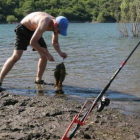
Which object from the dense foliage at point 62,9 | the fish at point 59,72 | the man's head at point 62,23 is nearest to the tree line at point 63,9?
the dense foliage at point 62,9

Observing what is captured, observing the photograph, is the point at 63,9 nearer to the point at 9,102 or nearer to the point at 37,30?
the point at 37,30

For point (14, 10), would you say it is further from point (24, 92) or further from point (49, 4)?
point (24, 92)

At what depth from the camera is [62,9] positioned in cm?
14050

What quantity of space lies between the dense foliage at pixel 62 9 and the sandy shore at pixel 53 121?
11678 cm

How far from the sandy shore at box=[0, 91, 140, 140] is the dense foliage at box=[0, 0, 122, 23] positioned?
116779 mm

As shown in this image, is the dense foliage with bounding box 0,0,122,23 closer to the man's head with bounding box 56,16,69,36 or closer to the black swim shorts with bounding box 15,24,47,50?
the black swim shorts with bounding box 15,24,47,50

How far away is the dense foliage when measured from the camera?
422ft

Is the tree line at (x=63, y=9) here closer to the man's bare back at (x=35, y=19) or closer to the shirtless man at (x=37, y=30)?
the shirtless man at (x=37, y=30)

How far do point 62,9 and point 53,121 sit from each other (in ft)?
452

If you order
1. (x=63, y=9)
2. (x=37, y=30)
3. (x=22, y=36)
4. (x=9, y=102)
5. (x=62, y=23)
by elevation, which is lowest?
(x=63, y=9)

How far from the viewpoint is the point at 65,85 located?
8766 millimetres

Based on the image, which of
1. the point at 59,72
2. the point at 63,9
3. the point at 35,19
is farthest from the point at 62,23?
the point at 63,9

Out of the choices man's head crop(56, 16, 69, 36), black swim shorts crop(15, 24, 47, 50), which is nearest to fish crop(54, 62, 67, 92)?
black swim shorts crop(15, 24, 47, 50)

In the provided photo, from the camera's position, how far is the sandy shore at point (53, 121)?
466 centimetres
